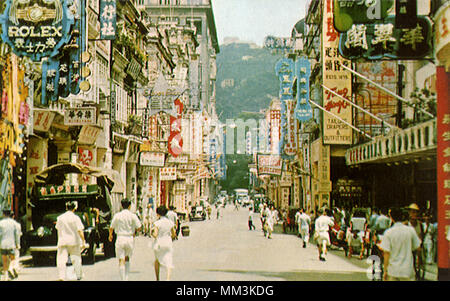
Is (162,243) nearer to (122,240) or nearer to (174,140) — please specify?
(122,240)

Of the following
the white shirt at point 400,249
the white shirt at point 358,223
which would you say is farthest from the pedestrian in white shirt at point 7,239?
the white shirt at point 358,223

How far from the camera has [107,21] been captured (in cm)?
2633

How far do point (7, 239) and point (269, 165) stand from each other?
3609 cm

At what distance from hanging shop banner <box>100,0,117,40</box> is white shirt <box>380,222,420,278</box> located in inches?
702

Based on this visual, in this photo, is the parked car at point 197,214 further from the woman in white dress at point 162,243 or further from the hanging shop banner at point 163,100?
the woman in white dress at point 162,243

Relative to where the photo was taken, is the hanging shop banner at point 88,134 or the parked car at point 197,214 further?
the parked car at point 197,214

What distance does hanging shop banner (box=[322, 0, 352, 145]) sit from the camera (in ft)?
93.5

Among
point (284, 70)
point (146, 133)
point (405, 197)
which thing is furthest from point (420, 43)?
point (284, 70)

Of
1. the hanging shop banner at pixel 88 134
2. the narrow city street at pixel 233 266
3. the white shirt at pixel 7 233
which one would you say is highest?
the hanging shop banner at pixel 88 134

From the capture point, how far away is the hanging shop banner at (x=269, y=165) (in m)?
48.2

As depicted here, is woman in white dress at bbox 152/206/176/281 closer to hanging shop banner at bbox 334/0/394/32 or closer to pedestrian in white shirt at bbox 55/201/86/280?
pedestrian in white shirt at bbox 55/201/86/280

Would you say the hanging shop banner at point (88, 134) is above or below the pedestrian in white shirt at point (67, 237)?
above

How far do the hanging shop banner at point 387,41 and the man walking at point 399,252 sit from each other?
6.38 m

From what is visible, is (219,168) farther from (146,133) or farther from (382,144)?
(382,144)
